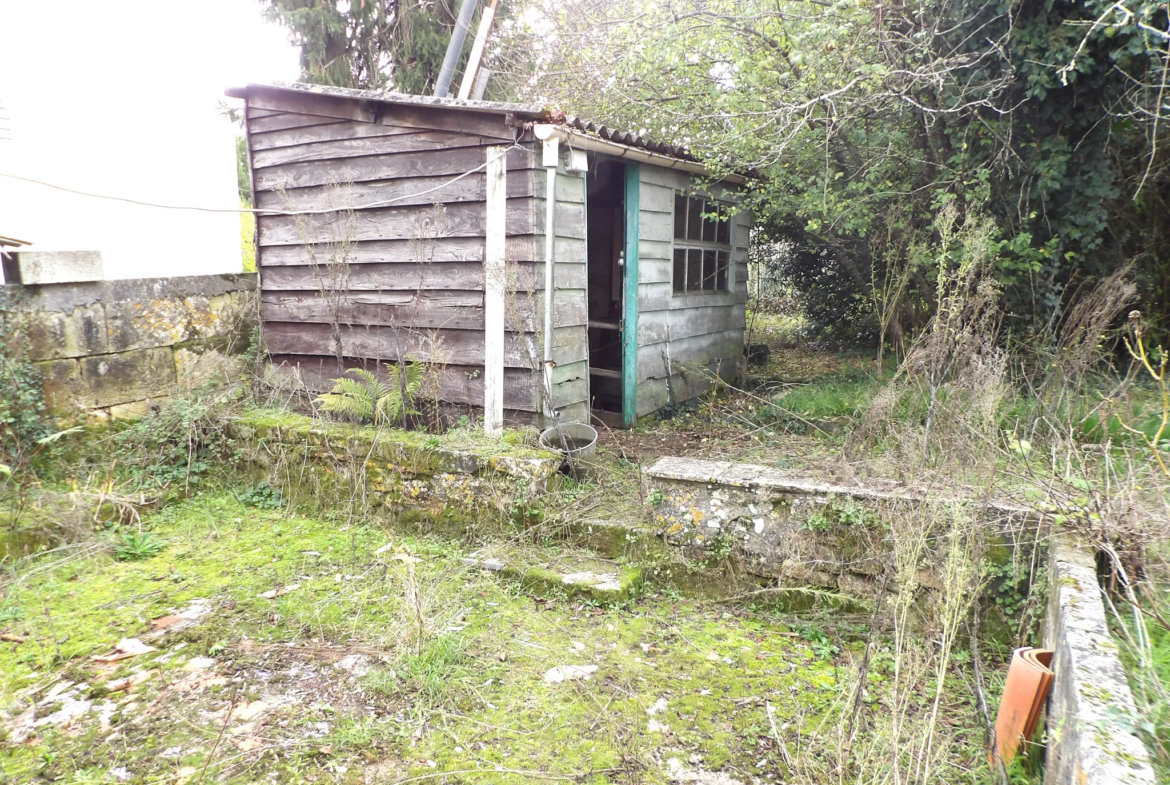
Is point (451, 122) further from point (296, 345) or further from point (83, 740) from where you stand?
point (83, 740)

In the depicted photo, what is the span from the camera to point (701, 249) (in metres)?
7.81

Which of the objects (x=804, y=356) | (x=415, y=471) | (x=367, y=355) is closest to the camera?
(x=415, y=471)

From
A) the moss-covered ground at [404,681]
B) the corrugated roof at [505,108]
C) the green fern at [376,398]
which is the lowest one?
the moss-covered ground at [404,681]

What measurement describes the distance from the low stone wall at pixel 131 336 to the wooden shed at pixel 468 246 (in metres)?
0.41

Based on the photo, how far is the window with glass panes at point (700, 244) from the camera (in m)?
7.31

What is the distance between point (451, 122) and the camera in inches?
217

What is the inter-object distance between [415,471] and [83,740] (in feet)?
8.10

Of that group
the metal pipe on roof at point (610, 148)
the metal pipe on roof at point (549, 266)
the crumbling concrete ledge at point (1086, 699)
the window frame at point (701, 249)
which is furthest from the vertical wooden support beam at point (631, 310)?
the crumbling concrete ledge at point (1086, 699)

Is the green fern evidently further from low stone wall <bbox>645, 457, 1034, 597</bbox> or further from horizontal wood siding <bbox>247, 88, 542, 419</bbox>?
low stone wall <bbox>645, 457, 1034, 597</bbox>

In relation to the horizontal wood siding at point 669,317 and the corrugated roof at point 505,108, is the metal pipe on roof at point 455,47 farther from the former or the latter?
the horizontal wood siding at point 669,317

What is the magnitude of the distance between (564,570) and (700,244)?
4.80 meters

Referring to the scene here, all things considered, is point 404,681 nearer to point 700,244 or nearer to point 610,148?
point 610,148

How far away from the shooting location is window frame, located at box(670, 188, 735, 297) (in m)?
7.26

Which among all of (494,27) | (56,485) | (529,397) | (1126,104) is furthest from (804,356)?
(56,485)
